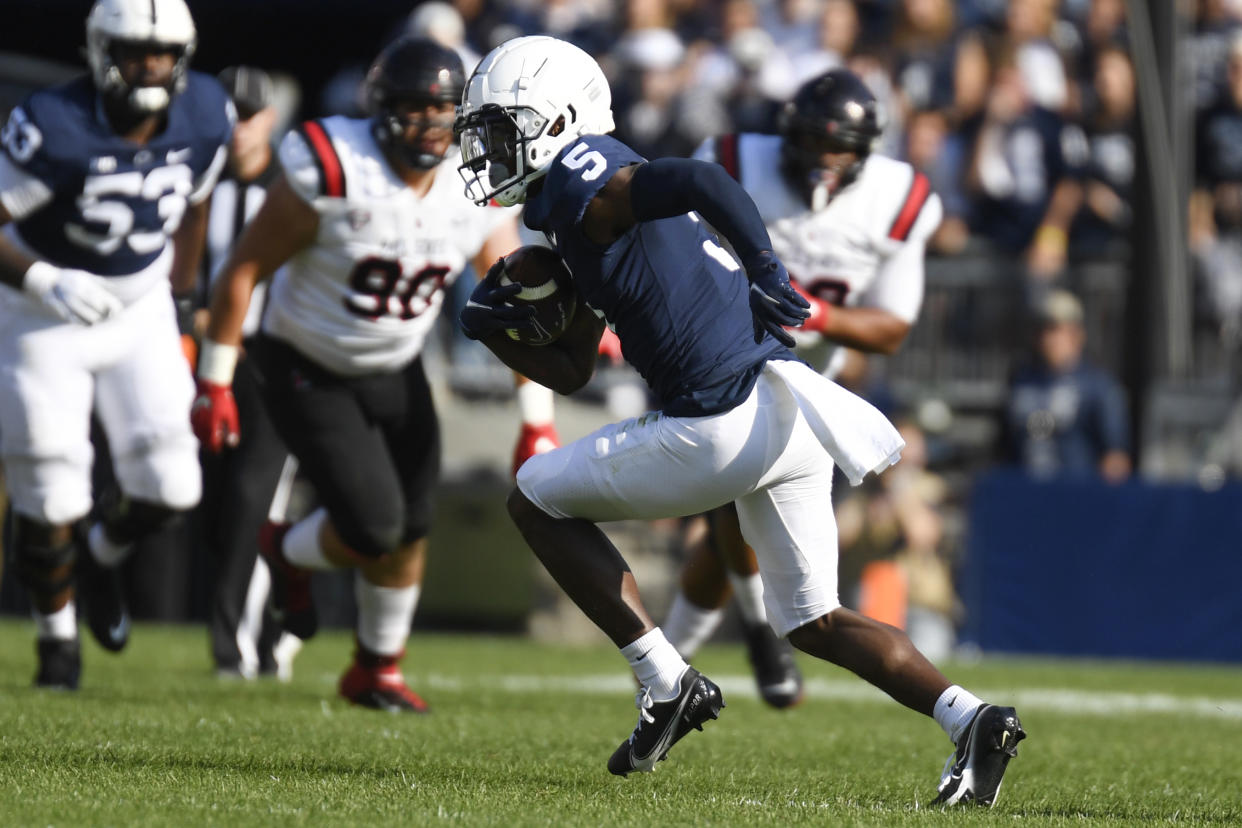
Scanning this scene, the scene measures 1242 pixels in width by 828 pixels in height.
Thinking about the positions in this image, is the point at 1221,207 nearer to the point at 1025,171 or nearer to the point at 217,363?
the point at 1025,171

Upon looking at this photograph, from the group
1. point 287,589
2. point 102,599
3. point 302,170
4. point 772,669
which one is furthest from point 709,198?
point 102,599

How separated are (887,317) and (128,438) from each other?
2.47m

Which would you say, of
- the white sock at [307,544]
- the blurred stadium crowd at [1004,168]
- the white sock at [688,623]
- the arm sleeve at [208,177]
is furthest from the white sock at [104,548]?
the blurred stadium crowd at [1004,168]

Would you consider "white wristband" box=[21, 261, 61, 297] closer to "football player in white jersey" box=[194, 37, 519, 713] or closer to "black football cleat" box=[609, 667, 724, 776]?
"football player in white jersey" box=[194, 37, 519, 713]

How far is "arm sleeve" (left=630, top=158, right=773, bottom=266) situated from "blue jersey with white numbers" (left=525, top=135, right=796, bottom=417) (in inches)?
7.7

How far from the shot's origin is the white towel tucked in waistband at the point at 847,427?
12.6ft

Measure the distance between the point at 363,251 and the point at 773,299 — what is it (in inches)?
92.3

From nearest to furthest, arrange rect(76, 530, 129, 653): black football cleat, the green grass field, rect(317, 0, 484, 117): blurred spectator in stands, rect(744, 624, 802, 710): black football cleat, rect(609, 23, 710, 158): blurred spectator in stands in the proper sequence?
the green grass field, rect(744, 624, 802, 710): black football cleat, rect(76, 530, 129, 653): black football cleat, rect(317, 0, 484, 117): blurred spectator in stands, rect(609, 23, 710, 158): blurred spectator in stands

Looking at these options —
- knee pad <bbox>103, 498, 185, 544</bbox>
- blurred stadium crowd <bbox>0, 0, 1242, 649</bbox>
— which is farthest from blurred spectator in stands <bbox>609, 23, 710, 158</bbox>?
knee pad <bbox>103, 498, 185, 544</bbox>

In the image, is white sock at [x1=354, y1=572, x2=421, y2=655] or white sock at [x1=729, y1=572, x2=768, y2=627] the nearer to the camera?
white sock at [x1=354, y1=572, x2=421, y2=655]

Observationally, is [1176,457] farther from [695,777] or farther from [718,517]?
[695,777]

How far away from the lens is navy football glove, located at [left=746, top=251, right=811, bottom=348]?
3480mm

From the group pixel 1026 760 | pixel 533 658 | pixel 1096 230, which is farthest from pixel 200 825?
pixel 1096 230

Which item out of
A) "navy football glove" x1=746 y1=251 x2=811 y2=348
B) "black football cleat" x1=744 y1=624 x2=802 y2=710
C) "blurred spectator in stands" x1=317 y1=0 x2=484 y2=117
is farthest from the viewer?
"blurred spectator in stands" x1=317 y1=0 x2=484 y2=117
